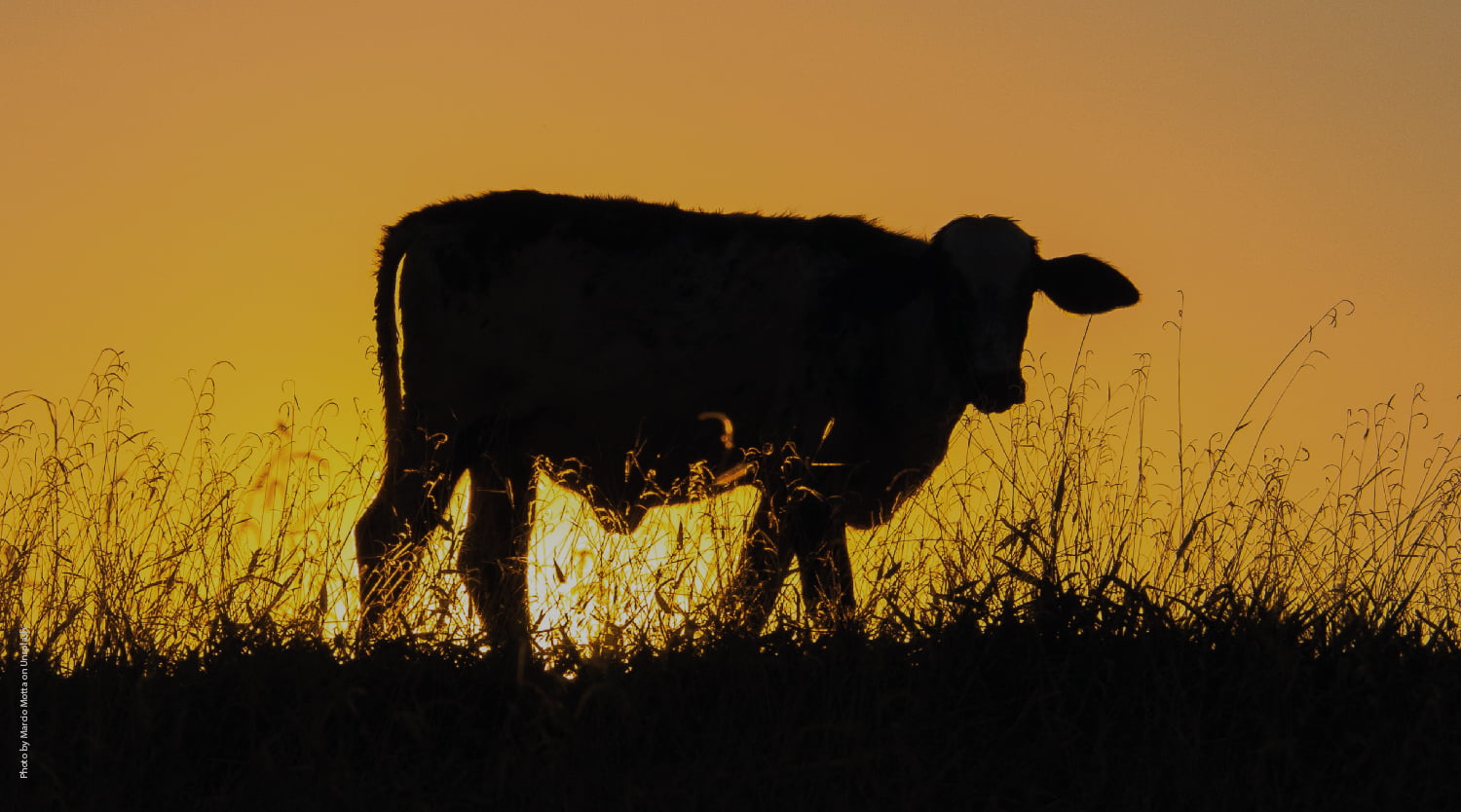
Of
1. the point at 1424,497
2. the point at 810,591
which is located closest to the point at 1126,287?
the point at 1424,497

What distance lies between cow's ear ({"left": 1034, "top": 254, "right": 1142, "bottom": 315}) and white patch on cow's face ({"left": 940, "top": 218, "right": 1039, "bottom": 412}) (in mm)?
151

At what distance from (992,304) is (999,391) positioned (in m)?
0.63

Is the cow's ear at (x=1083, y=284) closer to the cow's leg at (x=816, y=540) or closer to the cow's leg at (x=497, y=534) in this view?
the cow's leg at (x=816, y=540)

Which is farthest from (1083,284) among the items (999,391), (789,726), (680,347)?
(789,726)

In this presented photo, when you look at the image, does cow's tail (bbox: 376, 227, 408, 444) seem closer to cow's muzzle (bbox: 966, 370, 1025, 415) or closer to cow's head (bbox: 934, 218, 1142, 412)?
cow's head (bbox: 934, 218, 1142, 412)

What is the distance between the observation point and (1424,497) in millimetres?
5980

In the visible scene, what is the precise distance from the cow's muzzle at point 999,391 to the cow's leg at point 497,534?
2.28 m

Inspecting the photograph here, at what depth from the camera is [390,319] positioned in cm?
862

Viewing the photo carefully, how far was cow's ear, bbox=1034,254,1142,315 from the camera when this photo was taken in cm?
839

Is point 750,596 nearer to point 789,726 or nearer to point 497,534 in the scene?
point 789,726

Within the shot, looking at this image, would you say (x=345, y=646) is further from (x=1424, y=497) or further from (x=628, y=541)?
(x=1424, y=497)

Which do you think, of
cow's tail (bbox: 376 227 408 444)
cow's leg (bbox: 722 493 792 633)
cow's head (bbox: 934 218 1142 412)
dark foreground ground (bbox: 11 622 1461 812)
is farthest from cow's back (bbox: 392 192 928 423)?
dark foreground ground (bbox: 11 622 1461 812)

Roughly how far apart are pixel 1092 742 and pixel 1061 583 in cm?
73

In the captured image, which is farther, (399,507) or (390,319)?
(390,319)
